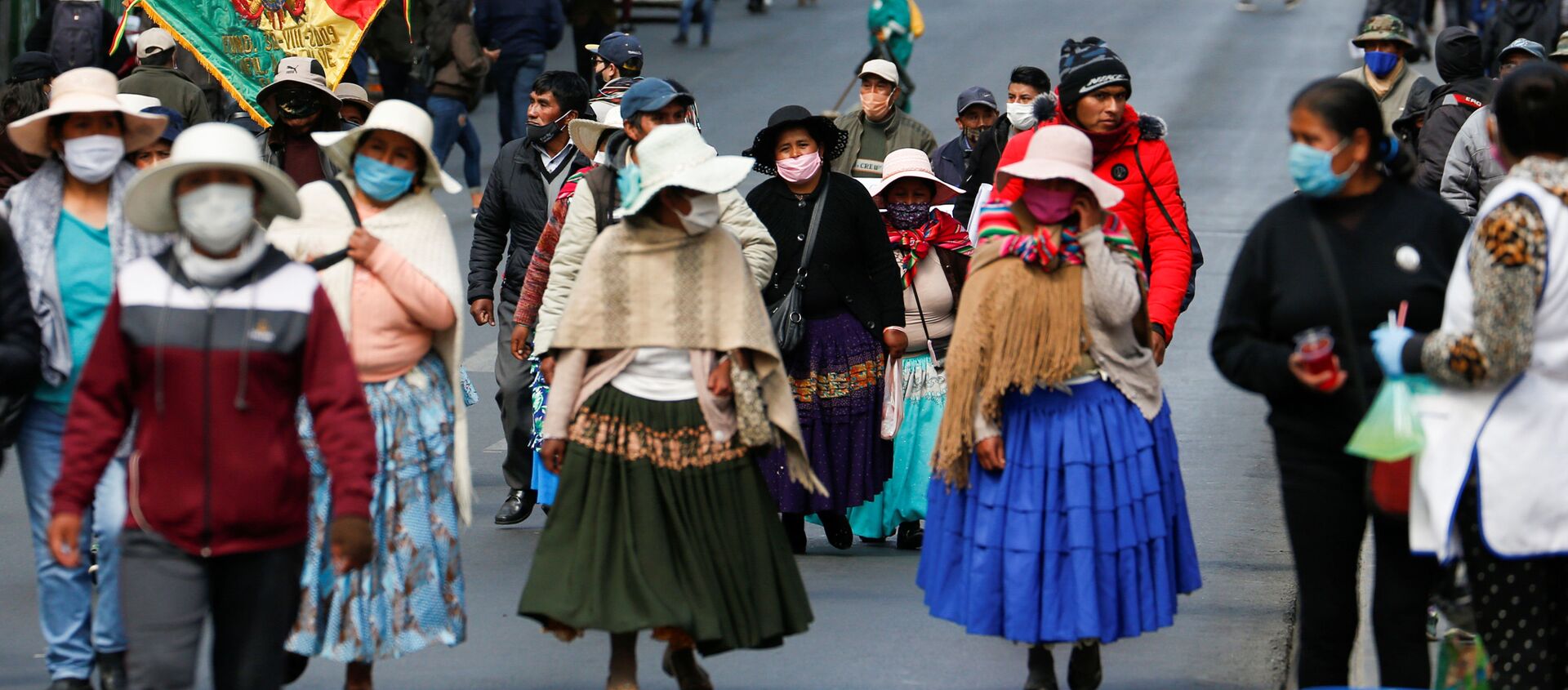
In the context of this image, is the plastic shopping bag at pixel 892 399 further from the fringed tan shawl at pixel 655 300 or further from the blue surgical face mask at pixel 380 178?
the blue surgical face mask at pixel 380 178

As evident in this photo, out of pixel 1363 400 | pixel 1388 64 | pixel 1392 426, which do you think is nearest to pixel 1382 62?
pixel 1388 64

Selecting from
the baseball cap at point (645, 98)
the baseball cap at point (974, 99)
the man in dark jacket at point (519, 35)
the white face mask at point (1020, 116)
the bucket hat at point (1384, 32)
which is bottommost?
the baseball cap at point (645, 98)

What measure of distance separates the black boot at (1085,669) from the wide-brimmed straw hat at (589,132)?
3119mm

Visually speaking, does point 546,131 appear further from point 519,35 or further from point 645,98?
point 519,35

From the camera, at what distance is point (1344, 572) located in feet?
17.5

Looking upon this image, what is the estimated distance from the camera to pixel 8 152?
861cm

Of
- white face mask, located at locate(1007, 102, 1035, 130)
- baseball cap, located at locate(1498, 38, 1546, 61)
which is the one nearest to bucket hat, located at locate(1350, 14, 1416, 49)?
baseball cap, located at locate(1498, 38, 1546, 61)

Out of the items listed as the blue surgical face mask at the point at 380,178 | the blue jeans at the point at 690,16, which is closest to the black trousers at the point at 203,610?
the blue surgical face mask at the point at 380,178

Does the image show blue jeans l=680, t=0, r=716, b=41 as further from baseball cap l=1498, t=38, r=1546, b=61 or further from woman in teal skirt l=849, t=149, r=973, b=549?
woman in teal skirt l=849, t=149, r=973, b=549

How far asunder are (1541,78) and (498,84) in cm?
1549

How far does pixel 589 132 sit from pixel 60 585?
318 cm

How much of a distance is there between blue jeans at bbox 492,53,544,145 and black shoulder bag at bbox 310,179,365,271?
42.6ft

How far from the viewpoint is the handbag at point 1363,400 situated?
5.09 m

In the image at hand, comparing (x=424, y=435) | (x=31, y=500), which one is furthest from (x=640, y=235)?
(x=31, y=500)
